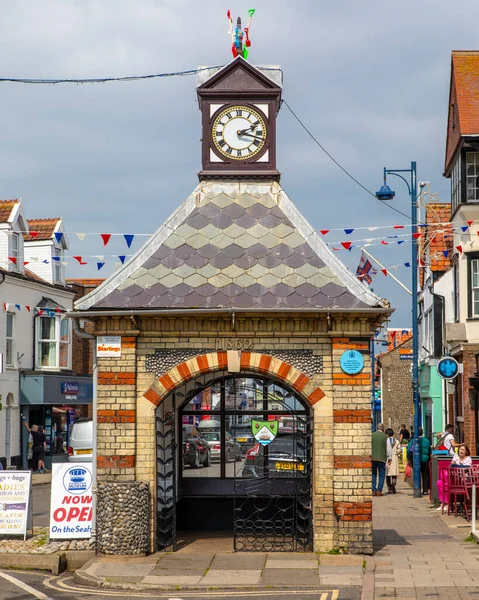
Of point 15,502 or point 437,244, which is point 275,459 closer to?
point 15,502

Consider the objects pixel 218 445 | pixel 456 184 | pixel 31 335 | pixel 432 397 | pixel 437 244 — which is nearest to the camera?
pixel 218 445

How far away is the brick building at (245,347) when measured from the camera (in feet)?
46.6

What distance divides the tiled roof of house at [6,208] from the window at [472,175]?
51.7 feet

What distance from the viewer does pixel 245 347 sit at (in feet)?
47.4

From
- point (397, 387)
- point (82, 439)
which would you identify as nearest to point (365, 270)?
point (82, 439)

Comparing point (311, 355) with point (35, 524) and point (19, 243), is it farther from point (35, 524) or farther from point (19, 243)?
point (19, 243)

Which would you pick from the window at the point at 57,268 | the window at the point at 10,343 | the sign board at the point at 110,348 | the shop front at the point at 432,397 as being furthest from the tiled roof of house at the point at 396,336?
the sign board at the point at 110,348

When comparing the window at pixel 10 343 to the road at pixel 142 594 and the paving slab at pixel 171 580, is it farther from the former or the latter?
the paving slab at pixel 171 580

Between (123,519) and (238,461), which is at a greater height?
(238,461)

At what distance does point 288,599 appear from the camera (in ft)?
37.4

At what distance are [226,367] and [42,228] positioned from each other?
24.7 m

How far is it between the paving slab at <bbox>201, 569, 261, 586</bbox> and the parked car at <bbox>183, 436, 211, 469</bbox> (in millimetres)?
3960

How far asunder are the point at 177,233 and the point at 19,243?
2063 centimetres

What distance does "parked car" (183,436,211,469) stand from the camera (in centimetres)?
1691
